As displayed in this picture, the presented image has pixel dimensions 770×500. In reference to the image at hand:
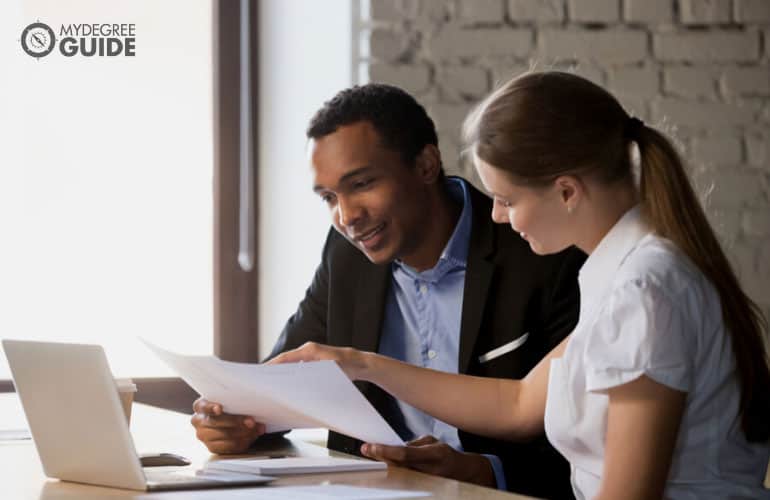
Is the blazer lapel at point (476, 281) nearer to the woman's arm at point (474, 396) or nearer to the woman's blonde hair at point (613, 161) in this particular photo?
the woman's arm at point (474, 396)

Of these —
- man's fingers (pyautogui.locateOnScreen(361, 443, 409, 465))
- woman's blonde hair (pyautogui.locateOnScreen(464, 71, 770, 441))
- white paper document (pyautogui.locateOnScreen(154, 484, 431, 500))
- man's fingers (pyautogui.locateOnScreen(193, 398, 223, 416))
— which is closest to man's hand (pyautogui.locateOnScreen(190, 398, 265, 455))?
man's fingers (pyautogui.locateOnScreen(193, 398, 223, 416))

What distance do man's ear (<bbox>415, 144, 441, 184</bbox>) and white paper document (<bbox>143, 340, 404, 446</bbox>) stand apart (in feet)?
2.11

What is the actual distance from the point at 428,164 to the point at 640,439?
3.04 feet

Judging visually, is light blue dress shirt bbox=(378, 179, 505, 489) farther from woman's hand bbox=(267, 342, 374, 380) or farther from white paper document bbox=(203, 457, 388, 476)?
white paper document bbox=(203, 457, 388, 476)

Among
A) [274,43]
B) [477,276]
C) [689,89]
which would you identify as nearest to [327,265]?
[477,276]

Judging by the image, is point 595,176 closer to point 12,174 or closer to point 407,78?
point 407,78

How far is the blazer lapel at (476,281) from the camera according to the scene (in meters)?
1.87

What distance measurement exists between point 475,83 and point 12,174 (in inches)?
42.9

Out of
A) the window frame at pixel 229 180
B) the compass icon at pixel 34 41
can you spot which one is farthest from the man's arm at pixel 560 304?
the compass icon at pixel 34 41

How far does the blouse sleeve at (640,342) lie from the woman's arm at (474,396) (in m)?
0.39

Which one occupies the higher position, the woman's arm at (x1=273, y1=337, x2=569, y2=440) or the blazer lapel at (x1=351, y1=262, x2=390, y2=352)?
the blazer lapel at (x1=351, y1=262, x2=390, y2=352)

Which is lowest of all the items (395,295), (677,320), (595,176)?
(395,295)

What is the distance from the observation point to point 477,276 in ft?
6.26

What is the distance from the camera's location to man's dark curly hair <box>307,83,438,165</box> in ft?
6.52
